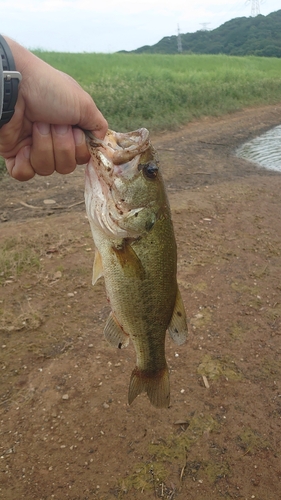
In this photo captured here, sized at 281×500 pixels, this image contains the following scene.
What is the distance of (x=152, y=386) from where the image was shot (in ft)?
7.75

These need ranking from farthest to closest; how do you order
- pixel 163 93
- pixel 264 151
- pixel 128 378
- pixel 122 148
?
pixel 163 93 < pixel 264 151 < pixel 128 378 < pixel 122 148

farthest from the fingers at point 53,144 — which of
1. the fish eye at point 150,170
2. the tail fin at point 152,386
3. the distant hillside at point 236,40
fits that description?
the distant hillside at point 236,40

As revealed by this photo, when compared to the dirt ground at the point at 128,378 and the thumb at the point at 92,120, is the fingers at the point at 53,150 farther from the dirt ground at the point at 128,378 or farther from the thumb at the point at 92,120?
the dirt ground at the point at 128,378

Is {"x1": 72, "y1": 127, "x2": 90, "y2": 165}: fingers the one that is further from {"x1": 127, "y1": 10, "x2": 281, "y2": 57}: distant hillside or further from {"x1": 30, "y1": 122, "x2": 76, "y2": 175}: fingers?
{"x1": 127, "y1": 10, "x2": 281, "y2": 57}: distant hillside

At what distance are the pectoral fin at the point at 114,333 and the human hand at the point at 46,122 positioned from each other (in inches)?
30.6

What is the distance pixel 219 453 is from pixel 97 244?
66.1 inches

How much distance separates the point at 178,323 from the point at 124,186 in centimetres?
71

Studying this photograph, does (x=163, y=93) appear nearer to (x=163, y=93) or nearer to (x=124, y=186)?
(x=163, y=93)

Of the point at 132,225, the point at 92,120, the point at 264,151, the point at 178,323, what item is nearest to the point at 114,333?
the point at 178,323

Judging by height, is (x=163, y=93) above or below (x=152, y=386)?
below

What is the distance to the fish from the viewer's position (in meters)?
2.04

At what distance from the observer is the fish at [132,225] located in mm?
2045

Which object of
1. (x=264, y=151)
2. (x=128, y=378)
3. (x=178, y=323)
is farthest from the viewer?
(x=264, y=151)

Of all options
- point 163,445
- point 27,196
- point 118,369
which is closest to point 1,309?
point 118,369
